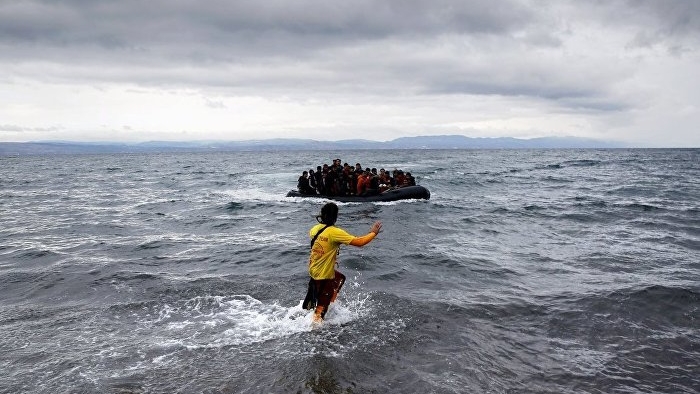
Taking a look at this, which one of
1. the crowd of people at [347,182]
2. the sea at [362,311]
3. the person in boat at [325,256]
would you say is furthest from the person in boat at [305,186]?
the person in boat at [325,256]

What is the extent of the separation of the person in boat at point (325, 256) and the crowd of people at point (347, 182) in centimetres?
1679

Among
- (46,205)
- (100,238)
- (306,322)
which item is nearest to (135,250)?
(100,238)

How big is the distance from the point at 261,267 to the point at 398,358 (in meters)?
5.96

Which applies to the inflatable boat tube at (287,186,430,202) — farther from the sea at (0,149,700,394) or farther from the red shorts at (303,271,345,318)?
the red shorts at (303,271,345,318)

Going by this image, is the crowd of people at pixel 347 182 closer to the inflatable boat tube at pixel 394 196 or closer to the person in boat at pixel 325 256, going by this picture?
the inflatable boat tube at pixel 394 196

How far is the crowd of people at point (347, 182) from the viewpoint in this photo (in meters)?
24.4

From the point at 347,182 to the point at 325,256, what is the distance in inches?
700

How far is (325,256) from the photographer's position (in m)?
7.07

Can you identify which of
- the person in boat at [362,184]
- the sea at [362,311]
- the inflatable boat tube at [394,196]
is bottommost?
the sea at [362,311]

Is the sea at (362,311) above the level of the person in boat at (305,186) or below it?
below

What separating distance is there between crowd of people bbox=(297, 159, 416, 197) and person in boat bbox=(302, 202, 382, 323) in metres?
16.8

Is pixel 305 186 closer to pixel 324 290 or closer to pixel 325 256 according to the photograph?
pixel 324 290

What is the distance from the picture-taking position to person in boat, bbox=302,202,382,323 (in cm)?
683

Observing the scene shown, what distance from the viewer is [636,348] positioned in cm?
696
